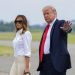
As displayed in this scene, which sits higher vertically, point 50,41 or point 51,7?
point 51,7

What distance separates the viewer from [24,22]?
6.66 metres

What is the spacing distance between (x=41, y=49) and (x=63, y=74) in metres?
0.48

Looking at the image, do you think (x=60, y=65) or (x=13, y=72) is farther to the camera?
(x=13, y=72)

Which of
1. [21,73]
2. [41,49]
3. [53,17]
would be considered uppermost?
[53,17]

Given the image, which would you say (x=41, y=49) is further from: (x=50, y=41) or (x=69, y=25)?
(x=69, y=25)

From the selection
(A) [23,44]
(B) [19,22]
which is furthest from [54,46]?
(B) [19,22]

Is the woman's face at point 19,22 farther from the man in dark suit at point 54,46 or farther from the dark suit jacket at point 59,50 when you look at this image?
the dark suit jacket at point 59,50

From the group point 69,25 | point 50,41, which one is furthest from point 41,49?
point 69,25

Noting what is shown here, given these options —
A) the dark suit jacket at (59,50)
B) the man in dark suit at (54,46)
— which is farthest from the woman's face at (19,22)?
the dark suit jacket at (59,50)

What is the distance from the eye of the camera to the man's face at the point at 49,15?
611 centimetres

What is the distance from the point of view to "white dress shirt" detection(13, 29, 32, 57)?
6637mm

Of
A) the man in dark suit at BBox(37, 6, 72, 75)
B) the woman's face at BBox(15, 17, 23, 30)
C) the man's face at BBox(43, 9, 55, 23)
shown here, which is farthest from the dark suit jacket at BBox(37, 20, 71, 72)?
the woman's face at BBox(15, 17, 23, 30)

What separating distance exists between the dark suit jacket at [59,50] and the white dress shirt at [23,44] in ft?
2.09

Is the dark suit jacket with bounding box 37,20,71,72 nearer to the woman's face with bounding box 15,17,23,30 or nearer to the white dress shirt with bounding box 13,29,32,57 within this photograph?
the white dress shirt with bounding box 13,29,32,57
